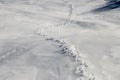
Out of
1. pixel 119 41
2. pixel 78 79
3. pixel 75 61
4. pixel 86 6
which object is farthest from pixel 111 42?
pixel 86 6

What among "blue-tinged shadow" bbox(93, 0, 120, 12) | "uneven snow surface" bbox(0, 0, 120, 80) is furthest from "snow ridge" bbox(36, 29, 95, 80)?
"blue-tinged shadow" bbox(93, 0, 120, 12)

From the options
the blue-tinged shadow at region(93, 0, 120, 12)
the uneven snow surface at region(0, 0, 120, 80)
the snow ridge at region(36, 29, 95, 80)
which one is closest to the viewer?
the snow ridge at region(36, 29, 95, 80)

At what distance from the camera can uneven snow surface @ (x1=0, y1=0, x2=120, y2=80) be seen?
2.59 m

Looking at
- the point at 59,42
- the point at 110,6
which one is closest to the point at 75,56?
the point at 59,42

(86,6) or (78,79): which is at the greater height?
(86,6)

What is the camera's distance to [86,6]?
15.5ft

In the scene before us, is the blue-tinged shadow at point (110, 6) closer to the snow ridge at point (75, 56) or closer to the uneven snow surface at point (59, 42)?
the uneven snow surface at point (59, 42)

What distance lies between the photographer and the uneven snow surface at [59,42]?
2.59 m

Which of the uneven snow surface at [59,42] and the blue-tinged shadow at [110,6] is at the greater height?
the blue-tinged shadow at [110,6]

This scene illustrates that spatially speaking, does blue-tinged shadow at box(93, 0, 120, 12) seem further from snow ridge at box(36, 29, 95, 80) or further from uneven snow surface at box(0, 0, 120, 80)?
snow ridge at box(36, 29, 95, 80)

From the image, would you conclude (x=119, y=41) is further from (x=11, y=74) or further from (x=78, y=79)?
(x=11, y=74)

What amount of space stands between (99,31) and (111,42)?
0.39 metres

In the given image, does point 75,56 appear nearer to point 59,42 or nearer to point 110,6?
point 59,42

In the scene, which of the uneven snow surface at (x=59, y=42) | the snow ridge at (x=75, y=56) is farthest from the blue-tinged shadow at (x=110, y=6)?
the snow ridge at (x=75, y=56)
